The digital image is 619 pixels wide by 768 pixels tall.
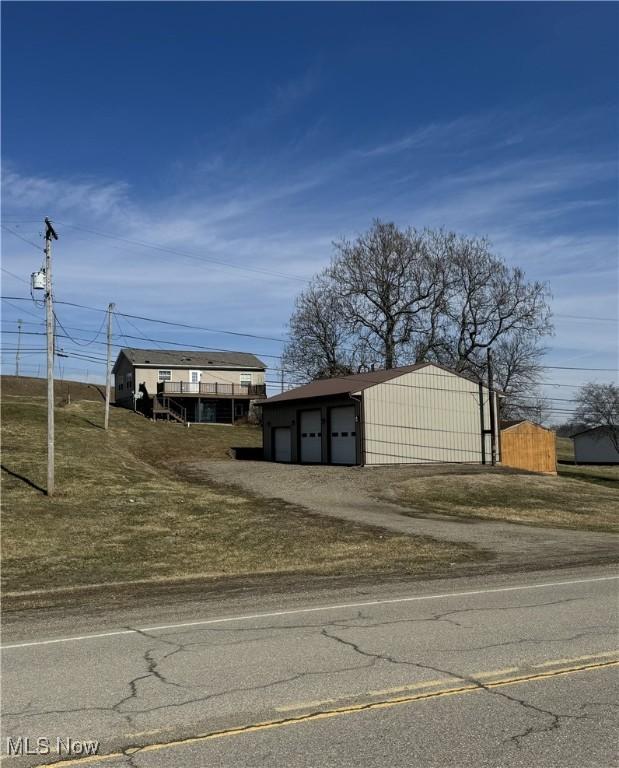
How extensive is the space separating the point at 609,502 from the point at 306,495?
12734 millimetres

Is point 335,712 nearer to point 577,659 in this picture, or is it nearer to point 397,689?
point 397,689

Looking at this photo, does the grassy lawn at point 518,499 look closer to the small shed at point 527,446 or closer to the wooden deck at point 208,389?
the small shed at point 527,446

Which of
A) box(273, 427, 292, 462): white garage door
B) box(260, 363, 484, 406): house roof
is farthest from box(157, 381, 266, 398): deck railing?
box(273, 427, 292, 462): white garage door

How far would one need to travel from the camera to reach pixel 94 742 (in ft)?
15.7

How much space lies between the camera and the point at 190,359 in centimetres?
7094

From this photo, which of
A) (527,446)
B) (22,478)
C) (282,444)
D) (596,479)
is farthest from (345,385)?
(596,479)

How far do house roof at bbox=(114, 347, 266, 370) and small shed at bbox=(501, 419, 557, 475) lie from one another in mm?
30727

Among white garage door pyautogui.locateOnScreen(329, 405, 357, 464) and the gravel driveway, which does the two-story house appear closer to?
the gravel driveway

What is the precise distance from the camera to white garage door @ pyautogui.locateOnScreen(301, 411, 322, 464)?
40969 millimetres

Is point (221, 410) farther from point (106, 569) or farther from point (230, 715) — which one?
point (230, 715)

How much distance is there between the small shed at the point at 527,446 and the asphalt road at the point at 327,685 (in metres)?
36.2

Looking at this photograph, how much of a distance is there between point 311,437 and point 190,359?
105ft

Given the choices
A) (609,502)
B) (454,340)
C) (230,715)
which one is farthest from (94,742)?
(454,340)

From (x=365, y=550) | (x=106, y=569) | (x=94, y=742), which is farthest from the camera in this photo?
(x=365, y=550)
